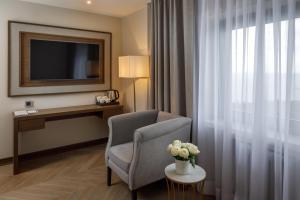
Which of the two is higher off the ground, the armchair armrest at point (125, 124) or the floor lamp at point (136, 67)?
the floor lamp at point (136, 67)

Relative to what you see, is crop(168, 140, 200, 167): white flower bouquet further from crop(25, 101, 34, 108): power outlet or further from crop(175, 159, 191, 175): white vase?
crop(25, 101, 34, 108): power outlet

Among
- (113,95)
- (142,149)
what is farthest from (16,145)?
(142,149)

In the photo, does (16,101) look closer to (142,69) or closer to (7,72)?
(7,72)

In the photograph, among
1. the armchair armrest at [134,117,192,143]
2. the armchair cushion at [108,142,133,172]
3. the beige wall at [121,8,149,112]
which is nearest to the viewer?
the armchair armrest at [134,117,192,143]

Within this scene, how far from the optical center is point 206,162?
95.0 inches

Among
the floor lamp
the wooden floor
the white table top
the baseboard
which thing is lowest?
the wooden floor

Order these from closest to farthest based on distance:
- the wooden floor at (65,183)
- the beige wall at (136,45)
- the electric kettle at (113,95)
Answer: the wooden floor at (65,183), the beige wall at (136,45), the electric kettle at (113,95)

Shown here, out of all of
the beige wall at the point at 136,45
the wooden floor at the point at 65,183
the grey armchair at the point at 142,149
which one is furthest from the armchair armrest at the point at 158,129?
the beige wall at the point at 136,45

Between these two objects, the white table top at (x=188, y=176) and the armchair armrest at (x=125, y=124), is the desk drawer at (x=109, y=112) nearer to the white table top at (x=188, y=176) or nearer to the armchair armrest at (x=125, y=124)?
the armchair armrest at (x=125, y=124)

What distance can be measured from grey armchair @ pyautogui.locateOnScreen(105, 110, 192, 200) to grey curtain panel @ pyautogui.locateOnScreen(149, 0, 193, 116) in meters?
0.28

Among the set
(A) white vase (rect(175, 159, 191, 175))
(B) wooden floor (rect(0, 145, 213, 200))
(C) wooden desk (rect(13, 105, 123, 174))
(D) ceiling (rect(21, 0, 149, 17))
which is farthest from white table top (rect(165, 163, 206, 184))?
(D) ceiling (rect(21, 0, 149, 17))

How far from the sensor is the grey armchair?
2.04 metres

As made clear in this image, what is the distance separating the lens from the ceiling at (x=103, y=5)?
323 cm

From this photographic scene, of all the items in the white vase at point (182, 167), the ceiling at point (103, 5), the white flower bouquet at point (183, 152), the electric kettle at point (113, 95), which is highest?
the ceiling at point (103, 5)
